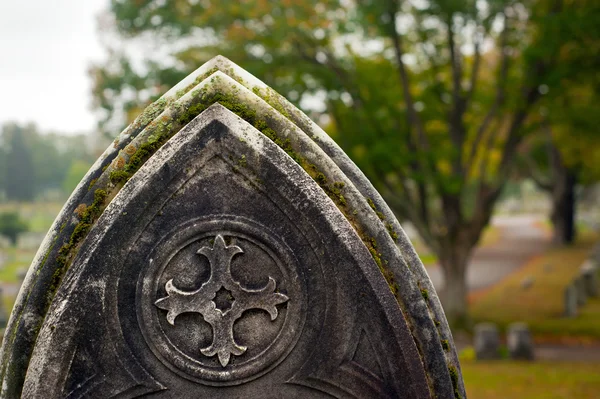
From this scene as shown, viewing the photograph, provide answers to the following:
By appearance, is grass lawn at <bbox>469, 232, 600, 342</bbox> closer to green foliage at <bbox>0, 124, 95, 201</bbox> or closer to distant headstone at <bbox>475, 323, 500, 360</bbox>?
distant headstone at <bbox>475, 323, 500, 360</bbox>

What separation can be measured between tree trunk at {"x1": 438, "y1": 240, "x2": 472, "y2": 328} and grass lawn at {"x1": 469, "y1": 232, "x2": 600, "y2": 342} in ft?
5.95

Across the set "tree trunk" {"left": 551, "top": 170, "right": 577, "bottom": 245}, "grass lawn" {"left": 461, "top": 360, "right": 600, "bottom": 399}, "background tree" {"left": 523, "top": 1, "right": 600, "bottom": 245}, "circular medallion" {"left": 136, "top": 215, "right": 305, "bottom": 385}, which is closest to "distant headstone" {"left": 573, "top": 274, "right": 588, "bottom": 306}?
"background tree" {"left": 523, "top": 1, "right": 600, "bottom": 245}

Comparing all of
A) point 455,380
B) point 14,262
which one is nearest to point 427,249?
point 14,262

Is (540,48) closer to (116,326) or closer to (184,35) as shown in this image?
(184,35)

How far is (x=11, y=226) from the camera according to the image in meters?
29.4

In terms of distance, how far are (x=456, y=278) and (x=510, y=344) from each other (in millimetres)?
2756

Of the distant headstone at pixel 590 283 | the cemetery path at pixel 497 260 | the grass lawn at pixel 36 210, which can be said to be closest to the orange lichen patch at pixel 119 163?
the cemetery path at pixel 497 260

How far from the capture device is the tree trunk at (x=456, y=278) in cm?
1362

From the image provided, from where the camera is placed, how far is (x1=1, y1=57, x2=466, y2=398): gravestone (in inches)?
92.4

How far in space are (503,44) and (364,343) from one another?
12.1 metres

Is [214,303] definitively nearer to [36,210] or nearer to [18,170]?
[36,210]

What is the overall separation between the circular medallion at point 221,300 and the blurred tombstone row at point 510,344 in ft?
32.7

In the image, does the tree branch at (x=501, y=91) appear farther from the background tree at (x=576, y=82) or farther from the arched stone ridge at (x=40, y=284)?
the arched stone ridge at (x=40, y=284)

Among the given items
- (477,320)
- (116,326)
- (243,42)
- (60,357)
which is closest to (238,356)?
(116,326)
